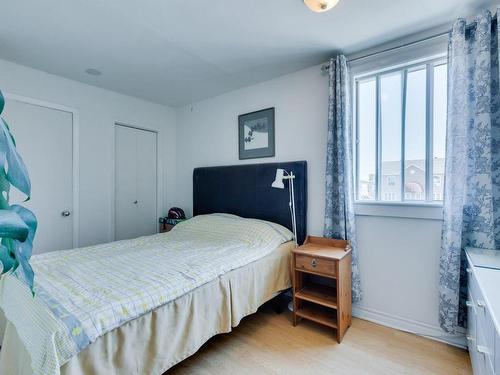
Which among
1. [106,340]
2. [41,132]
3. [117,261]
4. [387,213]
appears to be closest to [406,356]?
[387,213]

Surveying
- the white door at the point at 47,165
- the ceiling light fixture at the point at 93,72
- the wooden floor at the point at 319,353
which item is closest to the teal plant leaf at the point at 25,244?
the wooden floor at the point at 319,353

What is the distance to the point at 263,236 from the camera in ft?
8.07

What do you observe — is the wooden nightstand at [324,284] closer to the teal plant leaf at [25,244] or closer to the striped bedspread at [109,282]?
the striped bedspread at [109,282]

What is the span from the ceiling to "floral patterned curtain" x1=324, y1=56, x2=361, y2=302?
0.32 m

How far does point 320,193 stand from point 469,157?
3.90 feet

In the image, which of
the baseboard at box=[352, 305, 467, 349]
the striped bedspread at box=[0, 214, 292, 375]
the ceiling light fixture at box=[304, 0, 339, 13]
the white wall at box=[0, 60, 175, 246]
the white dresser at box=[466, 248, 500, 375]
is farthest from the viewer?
the white wall at box=[0, 60, 175, 246]

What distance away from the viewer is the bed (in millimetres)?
1145

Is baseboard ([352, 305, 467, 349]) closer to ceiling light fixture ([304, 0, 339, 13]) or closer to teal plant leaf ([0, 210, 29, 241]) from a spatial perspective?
ceiling light fixture ([304, 0, 339, 13])

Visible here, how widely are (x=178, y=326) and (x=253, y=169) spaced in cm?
188

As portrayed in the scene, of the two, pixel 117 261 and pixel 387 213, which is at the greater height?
pixel 387 213

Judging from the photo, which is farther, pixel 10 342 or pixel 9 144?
pixel 10 342

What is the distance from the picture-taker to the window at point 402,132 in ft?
6.91

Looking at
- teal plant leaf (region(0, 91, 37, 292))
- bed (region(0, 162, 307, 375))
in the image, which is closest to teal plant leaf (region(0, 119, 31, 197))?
teal plant leaf (region(0, 91, 37, 292))

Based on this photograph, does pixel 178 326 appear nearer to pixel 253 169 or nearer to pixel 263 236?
pixel 263 236
